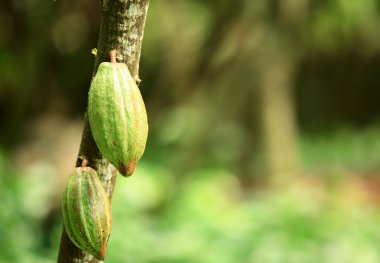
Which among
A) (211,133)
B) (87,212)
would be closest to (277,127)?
(211,133)

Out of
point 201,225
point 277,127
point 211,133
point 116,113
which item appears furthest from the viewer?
point 277,127

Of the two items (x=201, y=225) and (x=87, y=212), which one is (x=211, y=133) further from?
(x=87, y=212)

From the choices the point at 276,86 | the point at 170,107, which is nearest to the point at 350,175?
the point at 276,86

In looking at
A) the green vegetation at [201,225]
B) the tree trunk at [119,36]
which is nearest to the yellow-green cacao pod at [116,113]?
the tree trunk at [119,36]

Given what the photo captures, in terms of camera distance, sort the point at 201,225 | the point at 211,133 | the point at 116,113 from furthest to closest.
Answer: the point at 211,133
the point at 201,225
the point at 116,113

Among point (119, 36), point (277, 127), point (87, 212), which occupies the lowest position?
point (87, 212)

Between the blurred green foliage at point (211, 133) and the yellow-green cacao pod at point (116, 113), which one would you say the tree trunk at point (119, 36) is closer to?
the yellow-green cacao pod at point (116, 113)

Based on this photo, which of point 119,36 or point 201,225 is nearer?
point 119,36

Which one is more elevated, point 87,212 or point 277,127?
point 277,127
